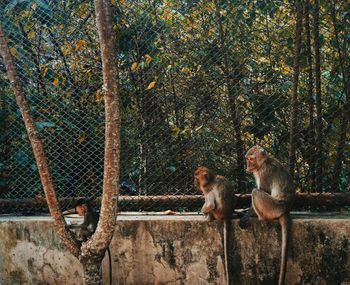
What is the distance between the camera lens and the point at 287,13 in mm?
5156

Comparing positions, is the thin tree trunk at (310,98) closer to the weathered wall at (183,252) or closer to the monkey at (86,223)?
the weathered wall at (183,252)

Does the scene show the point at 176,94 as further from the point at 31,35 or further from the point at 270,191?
the point at 31,35

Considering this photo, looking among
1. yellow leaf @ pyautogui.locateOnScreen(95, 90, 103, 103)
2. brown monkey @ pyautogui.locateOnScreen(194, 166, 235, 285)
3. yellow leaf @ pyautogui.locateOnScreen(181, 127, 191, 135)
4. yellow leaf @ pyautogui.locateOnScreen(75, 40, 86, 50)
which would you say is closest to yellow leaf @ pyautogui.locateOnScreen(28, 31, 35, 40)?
yellow leaf @ pyautogui.locateOnScreen(75, 40, 86, 50)

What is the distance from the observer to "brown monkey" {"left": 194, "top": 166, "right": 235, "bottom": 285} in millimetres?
5074

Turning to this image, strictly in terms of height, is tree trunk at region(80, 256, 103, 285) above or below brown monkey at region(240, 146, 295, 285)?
below

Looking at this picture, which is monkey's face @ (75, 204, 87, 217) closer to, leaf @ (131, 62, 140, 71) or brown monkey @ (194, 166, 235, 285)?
brown monkey @ (194, 166, 235, 285)

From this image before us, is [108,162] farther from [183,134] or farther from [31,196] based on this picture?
[31,196]

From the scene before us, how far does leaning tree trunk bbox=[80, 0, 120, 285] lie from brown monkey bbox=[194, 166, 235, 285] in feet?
4.09

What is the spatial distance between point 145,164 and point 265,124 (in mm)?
1238

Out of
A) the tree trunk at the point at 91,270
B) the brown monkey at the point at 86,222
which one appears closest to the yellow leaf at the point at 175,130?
the brown monkey at the point at 86,222

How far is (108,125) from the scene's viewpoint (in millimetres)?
4023

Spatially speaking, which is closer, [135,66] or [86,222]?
[86,222]

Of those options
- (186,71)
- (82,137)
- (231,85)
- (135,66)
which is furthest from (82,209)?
(231,85)

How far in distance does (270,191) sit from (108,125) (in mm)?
1709
